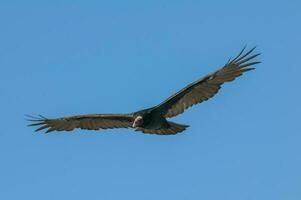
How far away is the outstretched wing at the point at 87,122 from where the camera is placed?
1235 inches

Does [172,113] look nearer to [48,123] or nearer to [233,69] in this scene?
[233,69]

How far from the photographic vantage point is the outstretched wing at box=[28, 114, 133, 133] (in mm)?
31359

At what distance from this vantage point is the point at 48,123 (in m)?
32.6

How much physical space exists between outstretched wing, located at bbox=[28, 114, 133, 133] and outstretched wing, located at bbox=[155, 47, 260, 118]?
4.39 feet

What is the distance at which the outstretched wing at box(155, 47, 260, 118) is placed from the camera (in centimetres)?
2931

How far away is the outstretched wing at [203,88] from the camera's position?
2931 cm

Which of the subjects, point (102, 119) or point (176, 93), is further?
point (102, 119)

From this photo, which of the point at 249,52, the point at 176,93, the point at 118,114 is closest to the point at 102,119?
the point at 118,114

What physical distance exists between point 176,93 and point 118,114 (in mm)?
2239

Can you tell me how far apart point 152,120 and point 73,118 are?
10.1 feet

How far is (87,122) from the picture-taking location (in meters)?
32.0

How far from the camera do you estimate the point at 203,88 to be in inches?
1169

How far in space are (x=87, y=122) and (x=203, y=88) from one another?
400 cm

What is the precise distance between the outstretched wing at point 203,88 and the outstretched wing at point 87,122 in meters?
1.34
